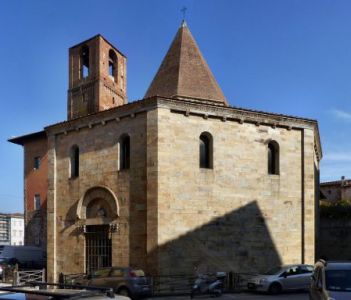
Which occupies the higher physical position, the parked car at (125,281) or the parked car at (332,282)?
the parked car at (332,282)

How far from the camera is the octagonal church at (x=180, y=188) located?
18.9 m

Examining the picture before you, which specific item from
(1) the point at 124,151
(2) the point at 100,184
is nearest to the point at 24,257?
(2) the point at 100,184

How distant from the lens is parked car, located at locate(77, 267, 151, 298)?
51.1 ft

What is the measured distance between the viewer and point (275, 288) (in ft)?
58.6

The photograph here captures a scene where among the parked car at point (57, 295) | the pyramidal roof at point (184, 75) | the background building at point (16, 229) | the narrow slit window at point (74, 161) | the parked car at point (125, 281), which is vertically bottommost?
the background building at point (16, 229)

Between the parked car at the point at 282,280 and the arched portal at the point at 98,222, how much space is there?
6.78m

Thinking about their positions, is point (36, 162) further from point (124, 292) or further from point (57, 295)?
point (57, 295)

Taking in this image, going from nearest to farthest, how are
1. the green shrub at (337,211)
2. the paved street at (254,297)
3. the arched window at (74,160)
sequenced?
1. the paved street at (254,297)
2. the arched window at (74,160)
3. the green shrub at (337,211)

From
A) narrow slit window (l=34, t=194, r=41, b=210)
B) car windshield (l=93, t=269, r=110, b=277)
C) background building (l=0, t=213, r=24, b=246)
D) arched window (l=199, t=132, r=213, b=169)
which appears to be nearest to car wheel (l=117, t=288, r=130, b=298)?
car windshield (l=93, t=269, r=110, b=277)

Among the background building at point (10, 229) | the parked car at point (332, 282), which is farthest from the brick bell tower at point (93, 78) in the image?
the background building at point (10, 229)

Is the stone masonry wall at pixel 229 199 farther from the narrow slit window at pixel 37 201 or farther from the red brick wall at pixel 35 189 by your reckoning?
the narrow slit window at pixel 37 201

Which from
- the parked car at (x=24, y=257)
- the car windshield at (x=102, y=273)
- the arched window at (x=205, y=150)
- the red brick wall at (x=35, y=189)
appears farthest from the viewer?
the red brick wall at (x=35, y=189)

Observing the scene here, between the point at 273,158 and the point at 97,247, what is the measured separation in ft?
31.6

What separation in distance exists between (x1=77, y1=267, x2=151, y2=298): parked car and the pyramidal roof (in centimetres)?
1062
